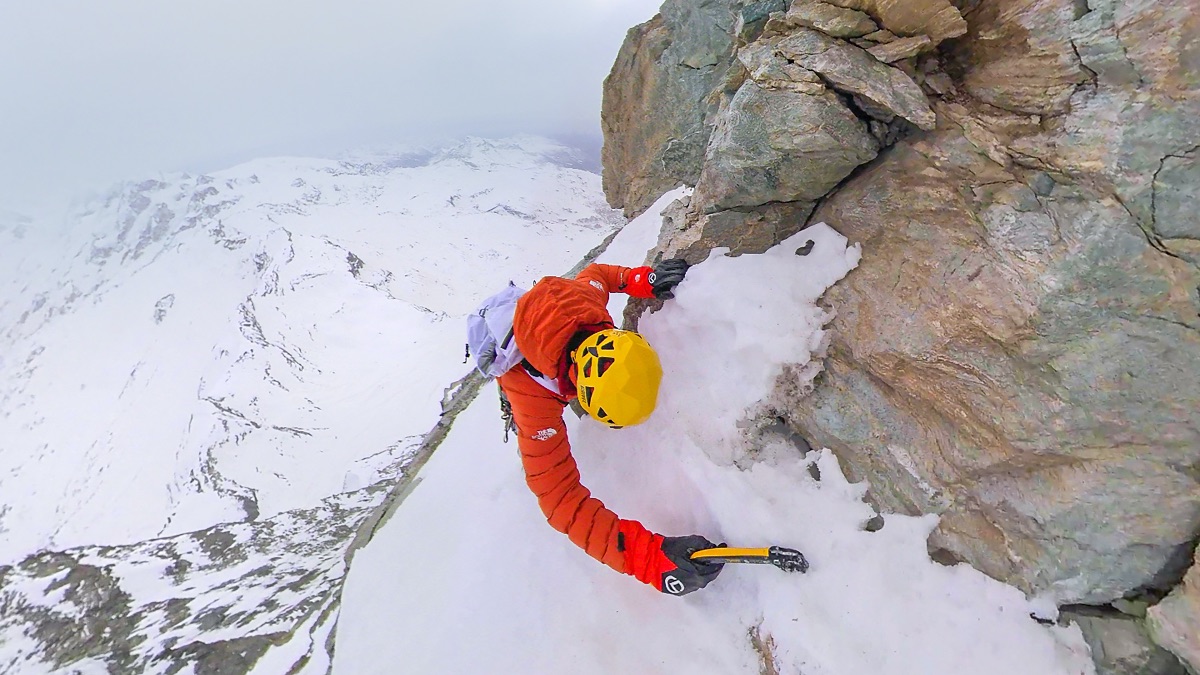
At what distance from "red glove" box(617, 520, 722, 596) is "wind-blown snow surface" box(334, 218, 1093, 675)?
0.49m

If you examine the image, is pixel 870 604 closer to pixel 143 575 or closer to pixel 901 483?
pixel 901 483

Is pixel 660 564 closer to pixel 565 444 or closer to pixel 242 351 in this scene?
pixel 565 444

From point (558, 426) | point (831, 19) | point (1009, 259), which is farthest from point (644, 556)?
point (831, 19)

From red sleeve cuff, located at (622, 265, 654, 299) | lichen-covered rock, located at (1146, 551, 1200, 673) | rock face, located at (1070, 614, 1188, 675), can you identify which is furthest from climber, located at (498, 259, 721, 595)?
lichen-covered rock, located at (1146, 551, 1200, 673)

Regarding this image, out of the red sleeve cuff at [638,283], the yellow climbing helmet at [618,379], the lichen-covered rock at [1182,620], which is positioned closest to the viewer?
the lichen-covered rock at [1182,620]

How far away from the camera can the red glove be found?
422 cm

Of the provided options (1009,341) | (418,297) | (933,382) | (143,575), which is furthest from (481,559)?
(418,297)

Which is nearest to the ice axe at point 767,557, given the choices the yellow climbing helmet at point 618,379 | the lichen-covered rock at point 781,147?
the yellow climbing helmet at point 618,379

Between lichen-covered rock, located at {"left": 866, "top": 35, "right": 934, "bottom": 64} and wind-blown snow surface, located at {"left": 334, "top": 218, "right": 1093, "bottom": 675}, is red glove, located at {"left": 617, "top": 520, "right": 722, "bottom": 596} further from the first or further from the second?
lichen-covered rock, located at {"left": 866, "top": 35, "right": 934, "bottom": 64}

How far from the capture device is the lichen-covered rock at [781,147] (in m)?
4.41

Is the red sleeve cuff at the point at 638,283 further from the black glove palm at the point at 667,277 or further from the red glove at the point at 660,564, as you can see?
the red glove at the point at 660,564

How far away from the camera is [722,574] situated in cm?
468

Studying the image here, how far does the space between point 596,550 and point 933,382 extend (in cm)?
317

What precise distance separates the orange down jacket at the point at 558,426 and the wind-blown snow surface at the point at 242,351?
23.0 meters
